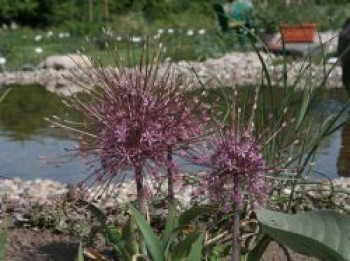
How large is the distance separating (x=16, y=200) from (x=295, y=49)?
507 inches

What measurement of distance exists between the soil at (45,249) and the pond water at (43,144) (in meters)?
1.04

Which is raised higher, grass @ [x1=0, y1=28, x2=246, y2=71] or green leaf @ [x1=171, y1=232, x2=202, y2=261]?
green leaf @ [x1=171, y1=232, x2=202, y2=261]

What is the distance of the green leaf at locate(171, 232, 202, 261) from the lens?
231 centimetres

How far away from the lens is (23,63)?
1591 centimetres

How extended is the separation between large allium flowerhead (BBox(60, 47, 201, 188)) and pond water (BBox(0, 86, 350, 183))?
256cm

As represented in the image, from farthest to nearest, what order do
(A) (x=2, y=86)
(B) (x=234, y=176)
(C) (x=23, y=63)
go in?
(C) (x=23, y=63)
(A) (x=2, y=86)
(B) (x=234, y=176)

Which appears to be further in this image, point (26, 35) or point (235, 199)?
point (26, 35)

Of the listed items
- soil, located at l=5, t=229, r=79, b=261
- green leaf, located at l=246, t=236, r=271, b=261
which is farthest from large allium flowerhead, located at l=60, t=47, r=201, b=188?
soil, located at l=5, t=229, r=79, b=261

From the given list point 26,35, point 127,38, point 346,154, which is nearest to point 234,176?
point 127,38

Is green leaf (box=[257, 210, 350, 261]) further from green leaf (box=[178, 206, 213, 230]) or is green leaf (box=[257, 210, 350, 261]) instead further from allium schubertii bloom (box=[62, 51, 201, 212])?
green leaf (box=[178, 206, 213, 230])

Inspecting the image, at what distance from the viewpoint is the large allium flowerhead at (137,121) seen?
2.21 metres

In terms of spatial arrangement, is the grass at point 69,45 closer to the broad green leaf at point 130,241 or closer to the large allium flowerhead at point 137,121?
the broad green leaf at point 130,241

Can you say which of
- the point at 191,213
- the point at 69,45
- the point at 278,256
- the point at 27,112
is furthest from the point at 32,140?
the point at 69,45

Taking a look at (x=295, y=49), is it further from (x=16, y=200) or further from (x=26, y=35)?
(x=16, y=200)
